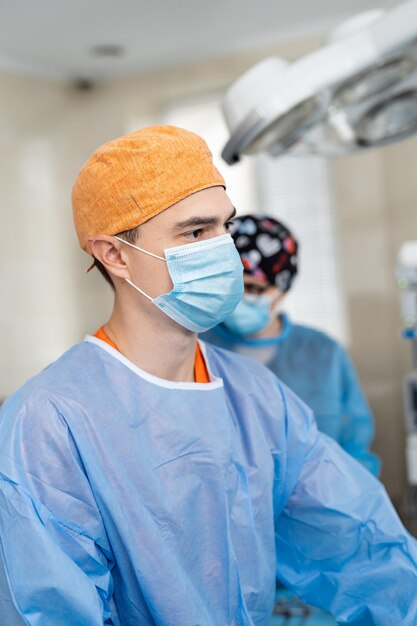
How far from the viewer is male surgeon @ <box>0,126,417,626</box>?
3.55ft

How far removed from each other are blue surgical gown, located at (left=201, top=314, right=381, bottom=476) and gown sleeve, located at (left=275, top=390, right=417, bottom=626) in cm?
97

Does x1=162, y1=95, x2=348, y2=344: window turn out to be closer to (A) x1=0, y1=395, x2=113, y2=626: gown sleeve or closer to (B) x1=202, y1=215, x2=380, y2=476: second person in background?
(B) x1=202, y1=215, x2=380, y2=476: second person in background

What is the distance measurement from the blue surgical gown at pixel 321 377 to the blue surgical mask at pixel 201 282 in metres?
1.08

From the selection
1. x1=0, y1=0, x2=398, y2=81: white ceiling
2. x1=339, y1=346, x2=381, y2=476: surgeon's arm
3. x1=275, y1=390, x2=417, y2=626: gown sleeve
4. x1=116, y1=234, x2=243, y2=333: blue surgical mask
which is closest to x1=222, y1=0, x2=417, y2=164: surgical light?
x1=116, y1=234, x2=243, y2=333: blue surgical mask

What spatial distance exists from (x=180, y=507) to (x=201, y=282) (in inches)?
14.0

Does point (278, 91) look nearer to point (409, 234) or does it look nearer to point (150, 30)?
point (150, 30)

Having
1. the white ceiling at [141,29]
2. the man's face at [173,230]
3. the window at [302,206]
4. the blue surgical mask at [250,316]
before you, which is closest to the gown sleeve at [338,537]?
the man's face at [173,230]

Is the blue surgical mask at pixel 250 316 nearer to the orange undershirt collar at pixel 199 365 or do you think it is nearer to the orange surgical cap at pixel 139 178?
the orange undershirt collar at pixel 199 365

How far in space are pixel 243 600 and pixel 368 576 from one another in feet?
→ 0.71

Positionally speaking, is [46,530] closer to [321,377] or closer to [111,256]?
[111,256]

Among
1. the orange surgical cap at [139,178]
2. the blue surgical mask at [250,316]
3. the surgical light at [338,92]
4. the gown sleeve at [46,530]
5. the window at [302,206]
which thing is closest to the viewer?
the gown sleeve at [46,530]

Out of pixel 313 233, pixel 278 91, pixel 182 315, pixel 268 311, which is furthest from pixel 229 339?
pixel 313 233

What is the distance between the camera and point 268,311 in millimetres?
2264

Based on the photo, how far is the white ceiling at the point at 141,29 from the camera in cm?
273
